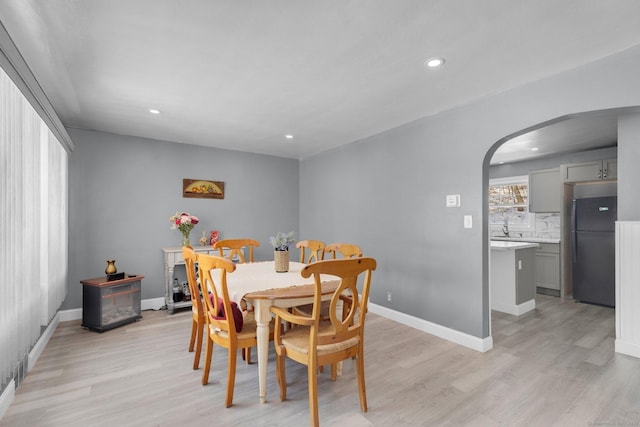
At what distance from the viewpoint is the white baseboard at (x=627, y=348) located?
2859 mm

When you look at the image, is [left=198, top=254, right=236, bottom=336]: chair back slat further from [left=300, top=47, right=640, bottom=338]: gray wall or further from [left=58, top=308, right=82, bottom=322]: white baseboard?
[left=58, top=308, right=82, bottom=322]: white baseboard

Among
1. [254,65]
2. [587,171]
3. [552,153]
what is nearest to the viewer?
[254,65]

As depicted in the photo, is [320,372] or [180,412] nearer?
[180,412]

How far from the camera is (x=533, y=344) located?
313 centimetres

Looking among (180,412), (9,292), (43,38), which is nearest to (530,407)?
(180,412)

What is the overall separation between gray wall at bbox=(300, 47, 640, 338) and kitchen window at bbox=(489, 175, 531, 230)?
2.81m

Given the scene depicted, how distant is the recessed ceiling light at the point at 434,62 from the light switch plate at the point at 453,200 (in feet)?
4.63

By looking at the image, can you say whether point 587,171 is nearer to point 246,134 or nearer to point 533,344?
point 533,344

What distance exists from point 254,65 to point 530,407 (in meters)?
3.08

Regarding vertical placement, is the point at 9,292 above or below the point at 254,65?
below

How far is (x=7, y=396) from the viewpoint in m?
2.08

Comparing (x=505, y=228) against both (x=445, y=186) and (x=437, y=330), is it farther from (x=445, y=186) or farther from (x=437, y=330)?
(x=437, y=330)

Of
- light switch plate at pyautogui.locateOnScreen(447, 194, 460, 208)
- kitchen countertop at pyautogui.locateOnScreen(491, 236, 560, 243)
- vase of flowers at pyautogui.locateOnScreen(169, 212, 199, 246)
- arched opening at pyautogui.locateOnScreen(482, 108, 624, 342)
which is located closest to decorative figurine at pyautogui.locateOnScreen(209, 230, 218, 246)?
vase of flowers at pyautogui.locateOnScreen(169, 212, 199, 246)

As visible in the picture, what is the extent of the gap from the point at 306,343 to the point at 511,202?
18.6ft
